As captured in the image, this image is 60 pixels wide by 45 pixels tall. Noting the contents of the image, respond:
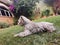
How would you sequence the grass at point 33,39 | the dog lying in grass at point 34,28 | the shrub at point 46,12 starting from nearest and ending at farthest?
the grass at point 33,39
the dog lying in grass at point 34,28
the shrub at point 46,12

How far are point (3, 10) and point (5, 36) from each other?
365cm

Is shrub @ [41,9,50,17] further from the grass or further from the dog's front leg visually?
the dog's front leg

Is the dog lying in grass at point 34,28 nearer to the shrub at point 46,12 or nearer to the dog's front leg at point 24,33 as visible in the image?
the dog's front leg at point 24,33

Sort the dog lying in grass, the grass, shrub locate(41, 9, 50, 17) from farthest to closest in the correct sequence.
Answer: shrub locate(41, 9, 50, 17) < the dog lying in grass < the grass

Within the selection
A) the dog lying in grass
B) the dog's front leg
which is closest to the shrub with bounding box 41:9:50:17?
the dog lying in grass

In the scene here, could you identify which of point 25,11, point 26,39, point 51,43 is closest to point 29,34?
point 26,39

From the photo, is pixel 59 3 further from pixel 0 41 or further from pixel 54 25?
pixel 0 41

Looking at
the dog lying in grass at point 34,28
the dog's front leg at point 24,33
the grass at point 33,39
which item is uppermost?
the dog lying in grass at point 34,28

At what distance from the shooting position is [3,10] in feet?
30.6

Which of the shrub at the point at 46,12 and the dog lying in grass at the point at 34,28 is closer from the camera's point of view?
the dog lying in grass at the point at 34,28

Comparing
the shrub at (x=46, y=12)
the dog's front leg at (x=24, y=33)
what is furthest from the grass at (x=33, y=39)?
the shrub at (x=46, y=12)

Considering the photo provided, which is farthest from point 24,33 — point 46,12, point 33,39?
point 46,12

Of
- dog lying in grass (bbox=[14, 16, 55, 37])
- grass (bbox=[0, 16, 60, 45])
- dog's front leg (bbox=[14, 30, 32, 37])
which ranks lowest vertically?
grass (bbox=[0, 16, 60, 45])

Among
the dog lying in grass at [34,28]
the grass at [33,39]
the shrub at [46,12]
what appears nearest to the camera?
the grass at [33,39]
